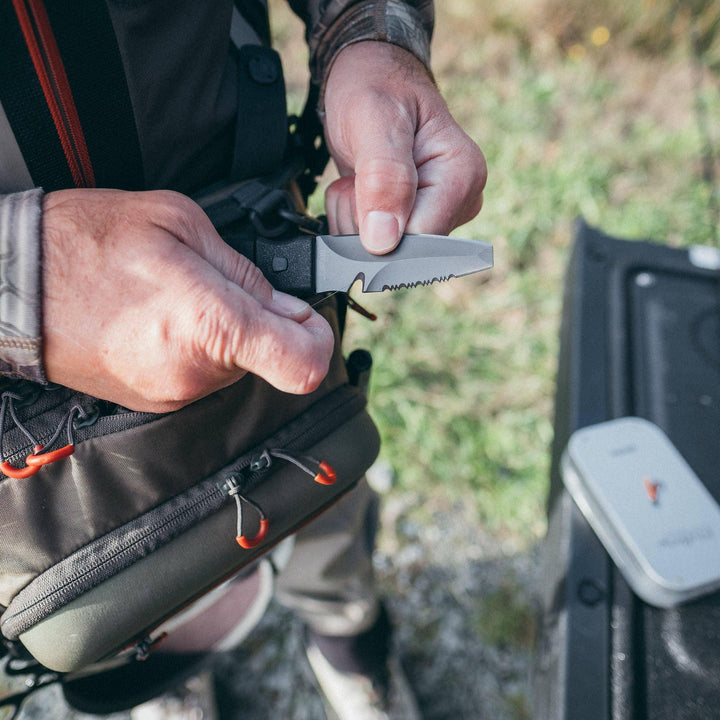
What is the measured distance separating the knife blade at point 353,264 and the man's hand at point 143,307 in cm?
13

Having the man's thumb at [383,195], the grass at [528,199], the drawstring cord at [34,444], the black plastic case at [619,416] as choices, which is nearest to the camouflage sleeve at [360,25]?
the man's thumb at [383,195]

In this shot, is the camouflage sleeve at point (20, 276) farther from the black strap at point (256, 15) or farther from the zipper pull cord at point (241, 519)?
the black strap at point (256, 15)

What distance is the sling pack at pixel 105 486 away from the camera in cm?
73

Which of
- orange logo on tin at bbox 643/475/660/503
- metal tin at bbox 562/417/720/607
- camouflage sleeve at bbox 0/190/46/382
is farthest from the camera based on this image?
orange logo on tin at bbox 643/475/660/503

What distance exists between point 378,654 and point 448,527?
19.7 inches

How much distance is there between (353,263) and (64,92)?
43 cm

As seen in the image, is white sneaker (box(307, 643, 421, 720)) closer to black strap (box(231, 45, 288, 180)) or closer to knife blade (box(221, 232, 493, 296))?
knife blade (box(221, 232, 493, 296))

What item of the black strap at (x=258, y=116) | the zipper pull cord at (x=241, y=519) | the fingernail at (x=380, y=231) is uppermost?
the black strap at (x=258, y=116)

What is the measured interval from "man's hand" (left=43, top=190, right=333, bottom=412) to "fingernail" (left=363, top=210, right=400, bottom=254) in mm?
189

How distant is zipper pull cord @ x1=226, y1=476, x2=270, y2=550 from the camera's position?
2.77 feet

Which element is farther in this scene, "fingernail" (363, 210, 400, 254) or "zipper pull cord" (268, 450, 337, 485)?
"zipper pull cord" (268, 450, 337, 485)

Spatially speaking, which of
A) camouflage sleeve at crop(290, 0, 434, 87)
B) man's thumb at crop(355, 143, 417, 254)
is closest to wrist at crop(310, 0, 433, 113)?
camouflage sleeve at crop(290, 0, 434, 87)

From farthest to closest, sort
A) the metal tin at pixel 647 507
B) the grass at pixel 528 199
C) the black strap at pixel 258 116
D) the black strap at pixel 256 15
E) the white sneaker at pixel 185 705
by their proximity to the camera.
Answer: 1. the grass at pixel 528 199
2. the white sneaker at pixel 185 705
3. the metal tin at pixel 647 507
4. the black strap at pixel 256 15
5. the black strap at pixel 258 116

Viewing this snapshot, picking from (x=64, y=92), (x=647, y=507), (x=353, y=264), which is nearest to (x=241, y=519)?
(x=353, y=264)
